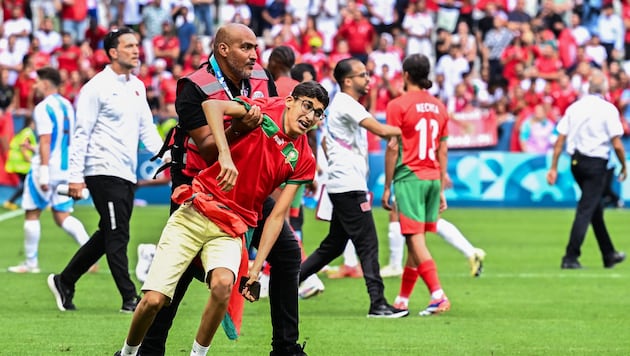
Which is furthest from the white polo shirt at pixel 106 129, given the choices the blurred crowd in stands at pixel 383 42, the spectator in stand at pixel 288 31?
the spectator in stand at pixel 288 31

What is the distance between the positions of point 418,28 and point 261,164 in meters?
22.9

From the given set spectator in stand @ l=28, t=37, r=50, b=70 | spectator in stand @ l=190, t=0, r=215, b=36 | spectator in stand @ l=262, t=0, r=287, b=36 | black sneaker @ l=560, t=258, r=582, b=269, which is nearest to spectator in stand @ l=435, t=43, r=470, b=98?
spectator in stand @ l=262, t=0, r=287, b=36

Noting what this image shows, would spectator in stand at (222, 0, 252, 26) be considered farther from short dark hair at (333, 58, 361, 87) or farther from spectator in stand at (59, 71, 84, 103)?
short dark hair at (333, 58, 361, 87)

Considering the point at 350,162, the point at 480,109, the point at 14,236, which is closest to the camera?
the point at 350,162

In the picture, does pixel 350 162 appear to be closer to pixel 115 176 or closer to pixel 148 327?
pixel 115 176

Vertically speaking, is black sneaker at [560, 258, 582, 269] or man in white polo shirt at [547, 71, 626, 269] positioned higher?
man in white polo shirt at [547, 71, 626, 269]

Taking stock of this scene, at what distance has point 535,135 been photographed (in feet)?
84.2

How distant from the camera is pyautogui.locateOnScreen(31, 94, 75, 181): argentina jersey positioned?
1300 centimetres

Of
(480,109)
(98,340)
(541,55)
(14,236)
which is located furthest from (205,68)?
(541,55)

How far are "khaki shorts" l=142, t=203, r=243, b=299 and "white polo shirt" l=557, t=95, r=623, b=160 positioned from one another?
28.8 feet

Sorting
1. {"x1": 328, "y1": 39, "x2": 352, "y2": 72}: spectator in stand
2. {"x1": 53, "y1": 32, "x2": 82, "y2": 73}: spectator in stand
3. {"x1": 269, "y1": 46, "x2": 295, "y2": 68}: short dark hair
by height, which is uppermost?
{"x1": 269, "y1": 46, "x2": 295, "y2": 68}: short dark hair

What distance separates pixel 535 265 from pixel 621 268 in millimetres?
1037

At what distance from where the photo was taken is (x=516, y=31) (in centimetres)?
3008

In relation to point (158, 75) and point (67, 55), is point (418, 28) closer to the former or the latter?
point (158, 75)
